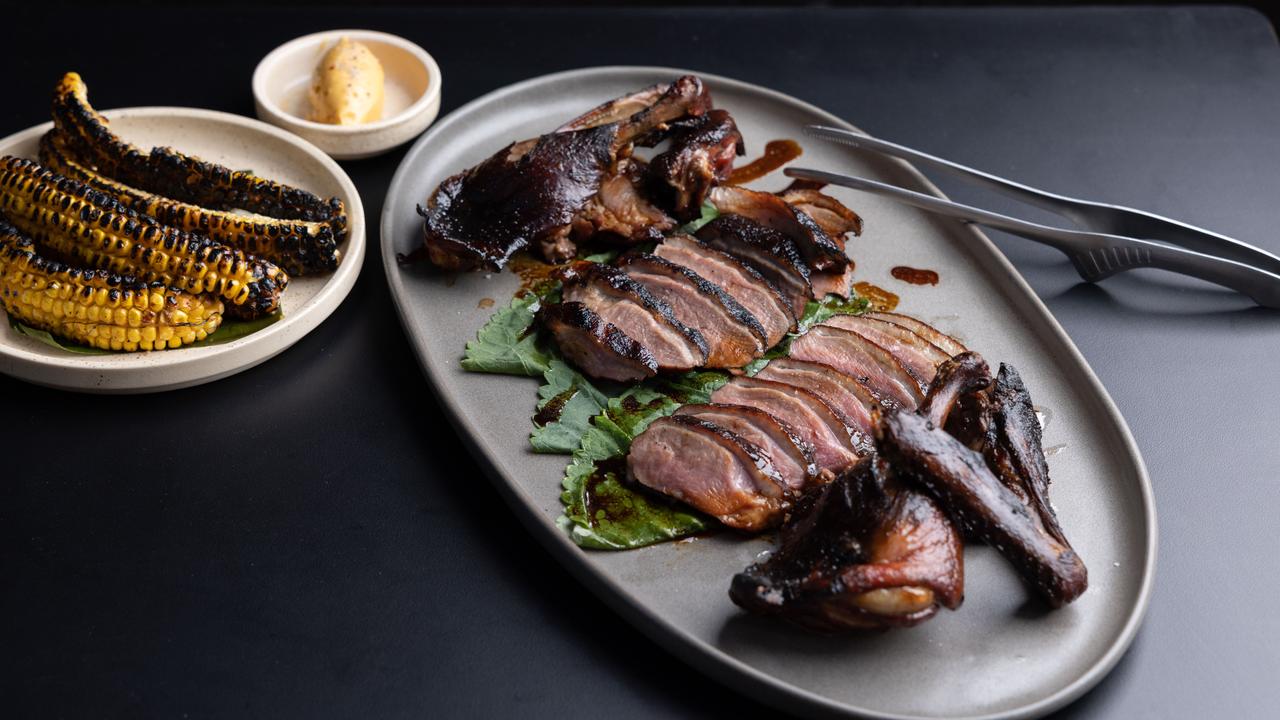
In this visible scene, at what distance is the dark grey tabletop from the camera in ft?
8.98

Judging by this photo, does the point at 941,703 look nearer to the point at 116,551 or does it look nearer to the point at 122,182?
the point at 116,551

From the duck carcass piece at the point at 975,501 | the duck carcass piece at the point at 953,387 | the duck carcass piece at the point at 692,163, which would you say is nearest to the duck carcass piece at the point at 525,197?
the duck carcass piece at the point at 692,163

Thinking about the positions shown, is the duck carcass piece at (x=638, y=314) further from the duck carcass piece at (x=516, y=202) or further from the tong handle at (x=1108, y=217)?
the tong handle at (x=1108, y=217)

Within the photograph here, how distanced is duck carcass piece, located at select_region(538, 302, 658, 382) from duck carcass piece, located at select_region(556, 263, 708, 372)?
53mm

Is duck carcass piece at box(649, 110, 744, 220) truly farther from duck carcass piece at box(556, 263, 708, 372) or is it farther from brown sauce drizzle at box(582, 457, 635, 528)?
brown sauce drizzle at box(582, 457, 635, 528)

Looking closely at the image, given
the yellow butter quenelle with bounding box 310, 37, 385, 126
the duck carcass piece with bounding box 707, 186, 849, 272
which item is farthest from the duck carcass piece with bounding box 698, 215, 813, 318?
the yellow butter quenelle with bounding box 310, 37, 385, 126

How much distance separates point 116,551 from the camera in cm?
296

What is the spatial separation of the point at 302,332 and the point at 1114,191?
3308 mm

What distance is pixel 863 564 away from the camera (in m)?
2.58

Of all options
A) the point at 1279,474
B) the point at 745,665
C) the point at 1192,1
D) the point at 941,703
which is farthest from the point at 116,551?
the point at 1192,1

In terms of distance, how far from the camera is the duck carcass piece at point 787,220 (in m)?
3.66

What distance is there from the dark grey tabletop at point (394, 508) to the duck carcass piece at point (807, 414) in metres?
0.73

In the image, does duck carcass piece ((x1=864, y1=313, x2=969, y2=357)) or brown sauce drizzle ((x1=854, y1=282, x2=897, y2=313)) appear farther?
brown sauce drizzle ((x1=854, y1=282, x2=897, y2=313))

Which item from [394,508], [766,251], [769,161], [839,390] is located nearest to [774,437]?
[839,390]
